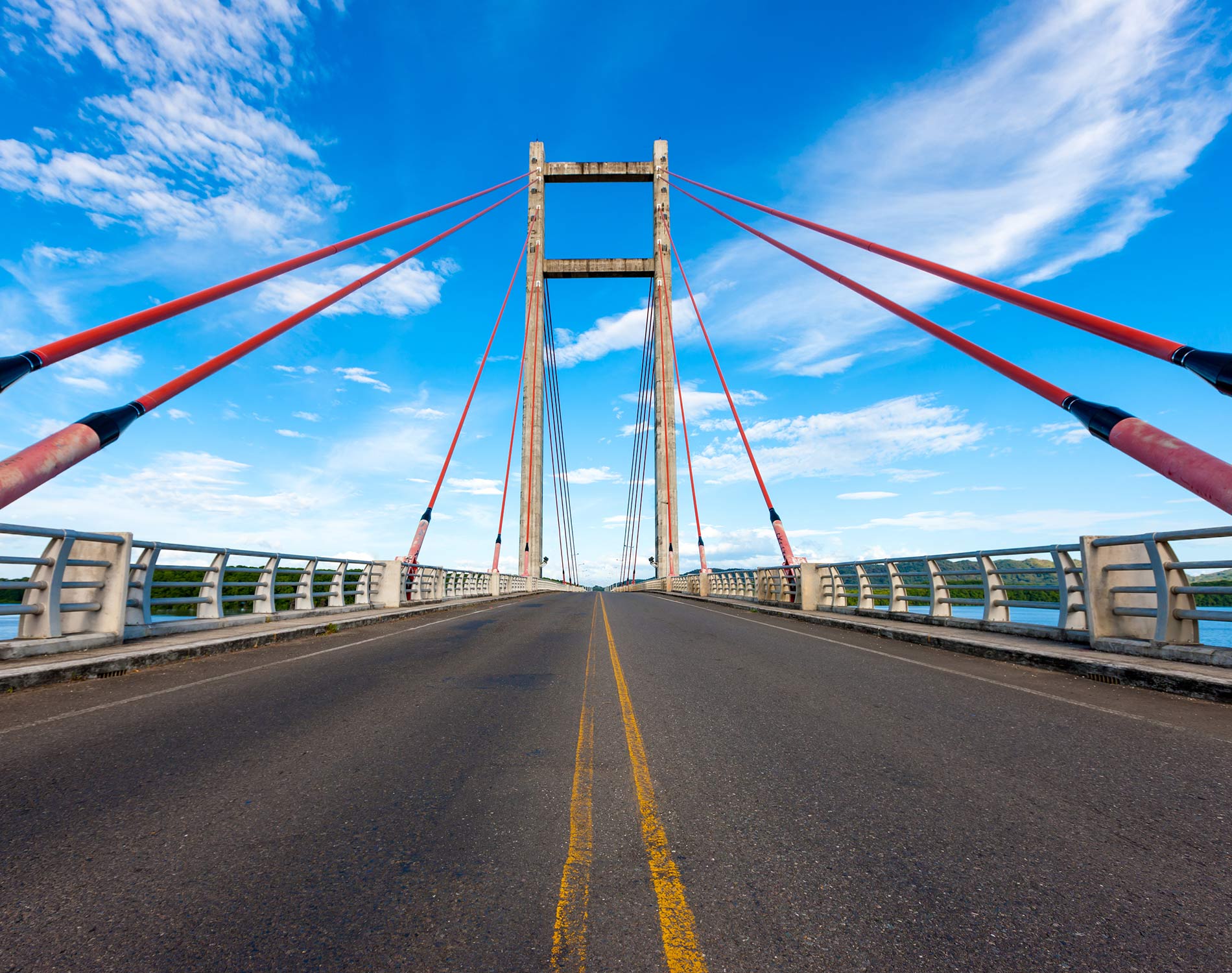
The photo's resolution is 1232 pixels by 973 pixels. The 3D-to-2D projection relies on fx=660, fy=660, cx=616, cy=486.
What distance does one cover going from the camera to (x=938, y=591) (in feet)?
44.7

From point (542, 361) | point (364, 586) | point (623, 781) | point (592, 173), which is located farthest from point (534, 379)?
point (623, 781)

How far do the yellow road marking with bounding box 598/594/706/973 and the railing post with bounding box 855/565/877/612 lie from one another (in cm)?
1373

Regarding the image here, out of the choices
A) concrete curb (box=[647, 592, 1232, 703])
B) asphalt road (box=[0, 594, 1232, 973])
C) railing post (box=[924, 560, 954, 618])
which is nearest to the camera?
asphalt road (box=[0, 594, 1232, 973])

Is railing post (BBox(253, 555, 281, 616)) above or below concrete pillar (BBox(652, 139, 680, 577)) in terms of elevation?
below

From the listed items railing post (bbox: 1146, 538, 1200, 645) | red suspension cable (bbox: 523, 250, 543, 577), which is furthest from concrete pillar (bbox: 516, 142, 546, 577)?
railing post (bbox: 1146, 538, 1200, 645)

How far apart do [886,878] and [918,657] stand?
772 centimetres

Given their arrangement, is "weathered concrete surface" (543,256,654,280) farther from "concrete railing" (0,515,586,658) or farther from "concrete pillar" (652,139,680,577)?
"concrete railing" (0,515,586,658)

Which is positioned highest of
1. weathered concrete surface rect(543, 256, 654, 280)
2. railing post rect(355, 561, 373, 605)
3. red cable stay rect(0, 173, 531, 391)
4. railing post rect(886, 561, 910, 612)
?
weathered concrete surface rect(543, 256, 654, 280)

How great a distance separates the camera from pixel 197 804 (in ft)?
12.2

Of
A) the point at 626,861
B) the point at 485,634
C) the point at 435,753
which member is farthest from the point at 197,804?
the point at 485,634

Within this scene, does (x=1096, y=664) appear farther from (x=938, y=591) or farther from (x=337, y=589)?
(x=337, y=589)

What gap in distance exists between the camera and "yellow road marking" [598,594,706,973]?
2230 millimetres

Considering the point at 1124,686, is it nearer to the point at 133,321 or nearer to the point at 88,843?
the point at 88,843

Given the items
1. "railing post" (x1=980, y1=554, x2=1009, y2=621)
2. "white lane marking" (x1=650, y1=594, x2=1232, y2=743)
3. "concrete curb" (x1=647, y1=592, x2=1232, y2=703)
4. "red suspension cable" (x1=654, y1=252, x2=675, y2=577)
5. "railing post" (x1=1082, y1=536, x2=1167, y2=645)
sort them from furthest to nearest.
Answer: "red suspension cable" (x1=654, y1=252, x2=675, y2=577), "railing post" (x1=980, y1=554, x2=1009, y2=621), "railing post" (x1=1082, y1=536, x2=1167, y2=645), "concrete curb" (x1=647, y1=592, x2=1232, y2=703), "white lane marking" (x1=650, y1=594, x2=1232, y2=743)
